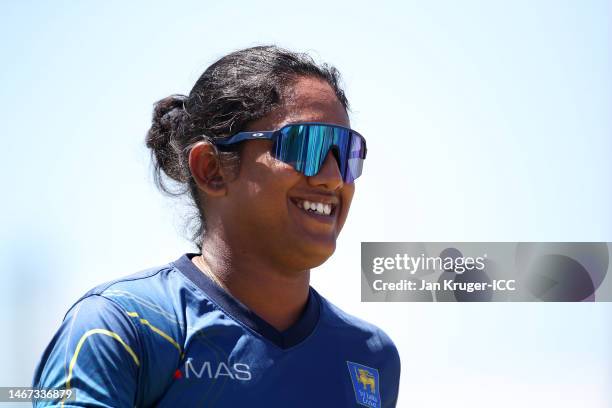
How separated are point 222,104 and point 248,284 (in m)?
0.78

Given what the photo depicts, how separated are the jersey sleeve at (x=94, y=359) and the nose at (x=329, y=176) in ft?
3.07

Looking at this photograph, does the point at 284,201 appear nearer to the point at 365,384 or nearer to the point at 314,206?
the point at 314,206

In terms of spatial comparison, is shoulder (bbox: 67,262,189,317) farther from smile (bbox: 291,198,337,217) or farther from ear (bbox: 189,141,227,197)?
smile (bbox: 291,198,337,217)

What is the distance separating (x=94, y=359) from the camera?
9.23ft

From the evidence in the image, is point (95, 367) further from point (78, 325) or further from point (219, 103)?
point (219, 103)

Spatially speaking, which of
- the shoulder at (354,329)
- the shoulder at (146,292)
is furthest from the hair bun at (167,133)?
the shoulder at (354,329)

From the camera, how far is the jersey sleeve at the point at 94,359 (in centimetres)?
276

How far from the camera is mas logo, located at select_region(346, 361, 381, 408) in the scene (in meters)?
3.47

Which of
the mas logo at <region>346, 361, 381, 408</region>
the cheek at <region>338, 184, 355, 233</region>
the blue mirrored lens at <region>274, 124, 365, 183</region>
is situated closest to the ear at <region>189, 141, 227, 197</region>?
the blue mirrored lens at <region>274, 124, 365, 183</region>

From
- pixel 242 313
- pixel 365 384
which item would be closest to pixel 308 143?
pixel 242 313

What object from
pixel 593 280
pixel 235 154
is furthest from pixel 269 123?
pixel 593 280

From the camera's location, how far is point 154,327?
3010 mm

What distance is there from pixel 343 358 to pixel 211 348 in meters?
0.67

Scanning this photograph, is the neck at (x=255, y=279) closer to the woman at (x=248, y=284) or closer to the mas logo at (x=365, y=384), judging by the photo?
the woman at (x=248, y=284)
